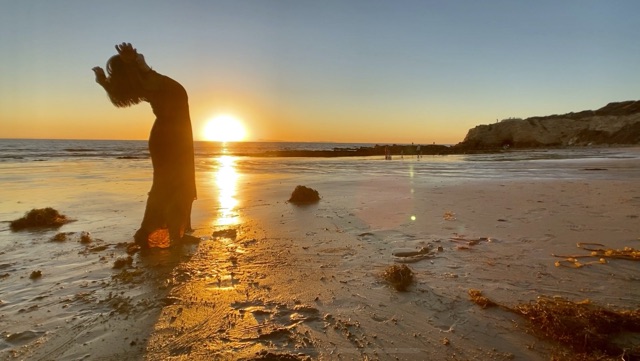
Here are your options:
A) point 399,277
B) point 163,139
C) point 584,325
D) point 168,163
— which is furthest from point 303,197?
point 584,325

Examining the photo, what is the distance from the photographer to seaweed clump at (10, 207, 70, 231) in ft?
21.7

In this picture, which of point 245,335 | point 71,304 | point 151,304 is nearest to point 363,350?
point 245,335

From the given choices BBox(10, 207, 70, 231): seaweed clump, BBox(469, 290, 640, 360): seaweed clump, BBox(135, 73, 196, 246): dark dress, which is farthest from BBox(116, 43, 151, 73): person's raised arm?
BBox(469, 290, 640, 360): seaweed clump

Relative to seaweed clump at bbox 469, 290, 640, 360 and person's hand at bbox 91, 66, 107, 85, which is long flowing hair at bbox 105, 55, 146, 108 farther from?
seaweed clump at bbox 469, 290, 640, 360

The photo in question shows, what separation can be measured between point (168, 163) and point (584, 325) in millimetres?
5114

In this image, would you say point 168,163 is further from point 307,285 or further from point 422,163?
point 422,163

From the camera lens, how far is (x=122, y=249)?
528 centimetres

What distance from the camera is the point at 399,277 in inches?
151

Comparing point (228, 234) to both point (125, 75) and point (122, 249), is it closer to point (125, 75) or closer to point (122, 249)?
point (122, 249)

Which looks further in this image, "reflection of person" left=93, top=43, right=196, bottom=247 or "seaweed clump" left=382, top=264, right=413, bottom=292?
"reflection of person" left=93, top=43, right=196, bottom=247

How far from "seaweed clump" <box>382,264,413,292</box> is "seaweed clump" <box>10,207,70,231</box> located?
20.6 ft

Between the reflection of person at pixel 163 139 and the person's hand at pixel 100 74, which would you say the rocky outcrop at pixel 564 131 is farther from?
the person's hand at pixel 100 74

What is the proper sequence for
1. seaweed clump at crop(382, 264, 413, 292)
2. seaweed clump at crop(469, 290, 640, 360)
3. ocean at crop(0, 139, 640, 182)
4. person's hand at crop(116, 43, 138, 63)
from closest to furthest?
1. seaweed clump at crop(469, 290, 640, 360)
2. seaweed clump at crop(382, 264, 413, 292)
3. person's hand at crop(116, 43, 138, 63)
4. ocean at crop(0, 139, 640, 182)

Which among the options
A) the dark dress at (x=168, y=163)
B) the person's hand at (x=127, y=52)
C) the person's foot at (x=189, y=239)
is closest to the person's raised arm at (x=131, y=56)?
the person's hand at (x=127, y=52)
